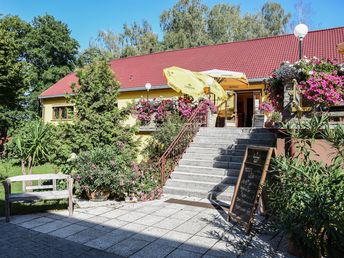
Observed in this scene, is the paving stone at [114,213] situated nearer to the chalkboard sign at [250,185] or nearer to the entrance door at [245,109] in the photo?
the chalkboard sign at [250,185]

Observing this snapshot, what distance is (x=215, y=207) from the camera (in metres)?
6.75

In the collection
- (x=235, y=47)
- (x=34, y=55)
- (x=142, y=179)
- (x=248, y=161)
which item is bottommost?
(x=142, y=179)

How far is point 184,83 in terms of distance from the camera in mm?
10781

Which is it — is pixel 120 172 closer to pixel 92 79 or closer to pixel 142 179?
pixel 142 179

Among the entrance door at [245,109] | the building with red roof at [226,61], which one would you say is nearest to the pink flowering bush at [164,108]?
the building with red roof at [226,61]

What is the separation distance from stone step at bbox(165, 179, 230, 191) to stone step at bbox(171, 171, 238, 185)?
5.4 inches

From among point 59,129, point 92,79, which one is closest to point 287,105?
point 92,79

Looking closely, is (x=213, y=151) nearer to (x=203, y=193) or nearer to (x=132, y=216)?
(x=203, y=193)

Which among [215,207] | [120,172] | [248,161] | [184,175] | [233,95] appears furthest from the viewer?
Result: [233,95]

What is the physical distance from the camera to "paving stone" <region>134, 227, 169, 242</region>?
192 inches

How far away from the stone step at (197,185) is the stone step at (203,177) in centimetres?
14

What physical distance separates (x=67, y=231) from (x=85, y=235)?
0.42 meters

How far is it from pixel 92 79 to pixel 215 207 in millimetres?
5479

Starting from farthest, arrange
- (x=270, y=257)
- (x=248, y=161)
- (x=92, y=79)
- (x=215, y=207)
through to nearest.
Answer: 1. (x=92, y=79)
2. (x=215, y=207)
3. (x=248, y=161)
4. (x=270, y=257)
